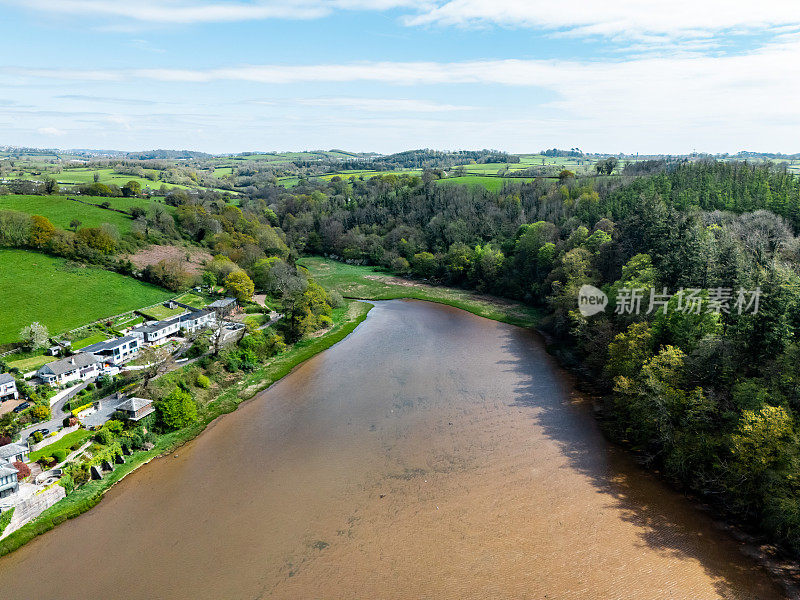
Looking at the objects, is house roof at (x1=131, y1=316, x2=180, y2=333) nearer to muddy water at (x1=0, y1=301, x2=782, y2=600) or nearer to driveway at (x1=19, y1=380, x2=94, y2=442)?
driveway at (x1=19, y1=380, x2=94, y2=442)

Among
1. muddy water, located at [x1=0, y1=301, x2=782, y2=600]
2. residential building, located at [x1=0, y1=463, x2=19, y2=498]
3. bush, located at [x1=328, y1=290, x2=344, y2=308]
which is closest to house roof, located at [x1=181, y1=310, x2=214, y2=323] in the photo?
bush, located at [x1=328, y1=290, x2=344, y2=308]

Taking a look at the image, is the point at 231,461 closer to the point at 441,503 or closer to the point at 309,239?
the point at 441,503

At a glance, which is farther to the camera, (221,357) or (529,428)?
(221,357)

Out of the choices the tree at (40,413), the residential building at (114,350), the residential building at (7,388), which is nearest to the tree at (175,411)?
the tree at (40,413)

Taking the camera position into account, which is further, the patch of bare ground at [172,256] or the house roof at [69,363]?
the patch of bare ground at [172,256]

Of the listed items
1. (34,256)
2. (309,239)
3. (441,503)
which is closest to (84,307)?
(34,256)

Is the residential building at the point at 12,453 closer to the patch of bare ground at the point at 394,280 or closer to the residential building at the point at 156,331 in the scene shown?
the residential building at the point at 156,331

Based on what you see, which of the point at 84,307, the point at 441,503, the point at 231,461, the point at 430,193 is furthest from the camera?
the point at 430,193
